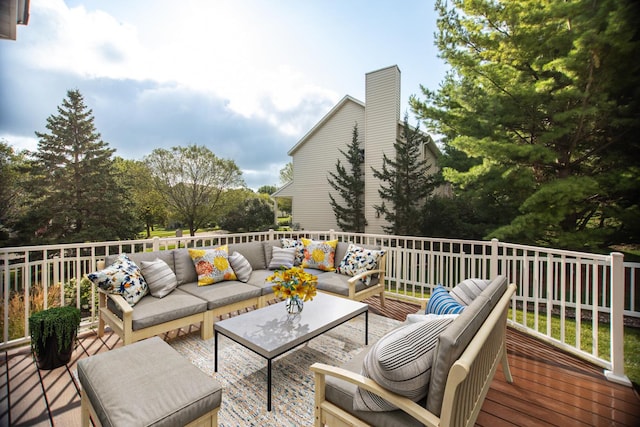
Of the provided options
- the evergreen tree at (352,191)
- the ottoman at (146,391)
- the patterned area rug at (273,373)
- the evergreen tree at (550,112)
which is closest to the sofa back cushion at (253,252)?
the patterned area rug at (273,373)

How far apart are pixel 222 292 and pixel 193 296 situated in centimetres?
32

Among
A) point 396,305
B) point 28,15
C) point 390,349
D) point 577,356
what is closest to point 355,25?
point 28,15

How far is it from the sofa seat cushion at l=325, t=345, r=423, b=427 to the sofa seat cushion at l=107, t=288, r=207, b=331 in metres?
1.90

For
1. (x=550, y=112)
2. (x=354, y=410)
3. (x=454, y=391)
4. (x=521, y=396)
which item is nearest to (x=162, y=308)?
(x=354, y=410)

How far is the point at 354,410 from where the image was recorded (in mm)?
1478

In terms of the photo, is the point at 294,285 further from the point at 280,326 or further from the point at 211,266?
the point at 211,266

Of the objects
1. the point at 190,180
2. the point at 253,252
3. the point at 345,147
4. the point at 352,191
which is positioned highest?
the point at 345,147

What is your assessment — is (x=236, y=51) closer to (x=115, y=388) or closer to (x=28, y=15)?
(x=28, y=15)

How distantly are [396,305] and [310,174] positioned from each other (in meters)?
8.03

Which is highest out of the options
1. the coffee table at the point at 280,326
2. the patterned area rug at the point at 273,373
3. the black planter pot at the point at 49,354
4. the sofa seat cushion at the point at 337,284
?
the sofa seat cushion at the point at 337,284

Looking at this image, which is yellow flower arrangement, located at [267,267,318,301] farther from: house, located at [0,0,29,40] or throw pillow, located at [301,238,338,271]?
house, located at [0,0,29,40]

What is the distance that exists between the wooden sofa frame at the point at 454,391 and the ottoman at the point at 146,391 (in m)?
Result: 0.61

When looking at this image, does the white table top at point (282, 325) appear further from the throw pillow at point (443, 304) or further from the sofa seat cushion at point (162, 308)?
the throw pillow at point (443, 304)

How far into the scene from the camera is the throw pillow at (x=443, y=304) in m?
1.93
